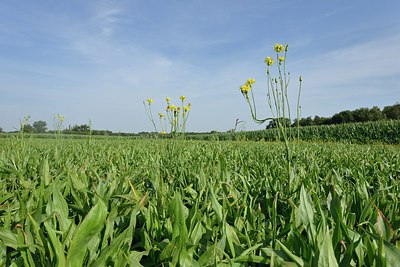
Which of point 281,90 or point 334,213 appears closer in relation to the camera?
point 334,213

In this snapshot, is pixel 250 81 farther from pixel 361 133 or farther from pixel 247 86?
pixel 361 133

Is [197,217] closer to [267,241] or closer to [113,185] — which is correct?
[267,241]

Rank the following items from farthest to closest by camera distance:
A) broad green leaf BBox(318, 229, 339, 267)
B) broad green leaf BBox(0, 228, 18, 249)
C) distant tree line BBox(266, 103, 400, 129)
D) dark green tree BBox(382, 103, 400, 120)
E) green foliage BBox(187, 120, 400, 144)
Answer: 1. dark green tree BBox(382, 103, 400, 120)
2. distant tree line BBox(266, 103, 400, 129)
3. green foliage BBox(187, 120, 400, 144)
4. broad green leaf BBox(0, 228, 18, 249)
5. broad green leaf BBox(318, 229, 339, 267)

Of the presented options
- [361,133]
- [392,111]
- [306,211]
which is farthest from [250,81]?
[392,111]

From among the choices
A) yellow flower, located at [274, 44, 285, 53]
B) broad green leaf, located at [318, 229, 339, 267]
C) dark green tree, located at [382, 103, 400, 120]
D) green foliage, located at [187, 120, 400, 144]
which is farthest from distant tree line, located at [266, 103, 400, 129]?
broad green leaf, located at [318, 229, 339, 267]

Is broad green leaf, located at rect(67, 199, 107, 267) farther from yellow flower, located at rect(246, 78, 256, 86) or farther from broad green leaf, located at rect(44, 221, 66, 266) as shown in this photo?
yellow flower, located at rect(246, 78, 256, 86)

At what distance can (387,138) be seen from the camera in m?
23.9

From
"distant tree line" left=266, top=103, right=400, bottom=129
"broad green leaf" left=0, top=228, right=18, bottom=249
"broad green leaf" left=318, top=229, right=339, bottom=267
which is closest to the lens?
"broad green leaf" left=318, top=229, right=339, bottom=267

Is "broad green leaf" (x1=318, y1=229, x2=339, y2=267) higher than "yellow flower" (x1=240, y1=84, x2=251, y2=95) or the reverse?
the reverse

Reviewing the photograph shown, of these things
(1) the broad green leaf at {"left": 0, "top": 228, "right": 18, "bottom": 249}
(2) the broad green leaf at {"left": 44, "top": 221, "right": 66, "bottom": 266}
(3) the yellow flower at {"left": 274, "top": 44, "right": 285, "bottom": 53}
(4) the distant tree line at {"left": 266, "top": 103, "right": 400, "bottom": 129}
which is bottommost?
(1) the broad green leaf at {"left": 0, "top": 228, "right": 18, "bottom": 249}

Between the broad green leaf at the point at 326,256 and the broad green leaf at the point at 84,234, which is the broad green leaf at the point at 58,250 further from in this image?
the broad green leaf at the point at 326,256

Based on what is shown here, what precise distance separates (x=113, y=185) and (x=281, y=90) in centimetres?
132

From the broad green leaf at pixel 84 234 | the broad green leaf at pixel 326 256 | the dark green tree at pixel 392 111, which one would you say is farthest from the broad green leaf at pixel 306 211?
the dark green tree at pixel 392 111

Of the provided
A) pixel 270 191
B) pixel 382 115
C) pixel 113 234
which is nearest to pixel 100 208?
pixel 113 234
